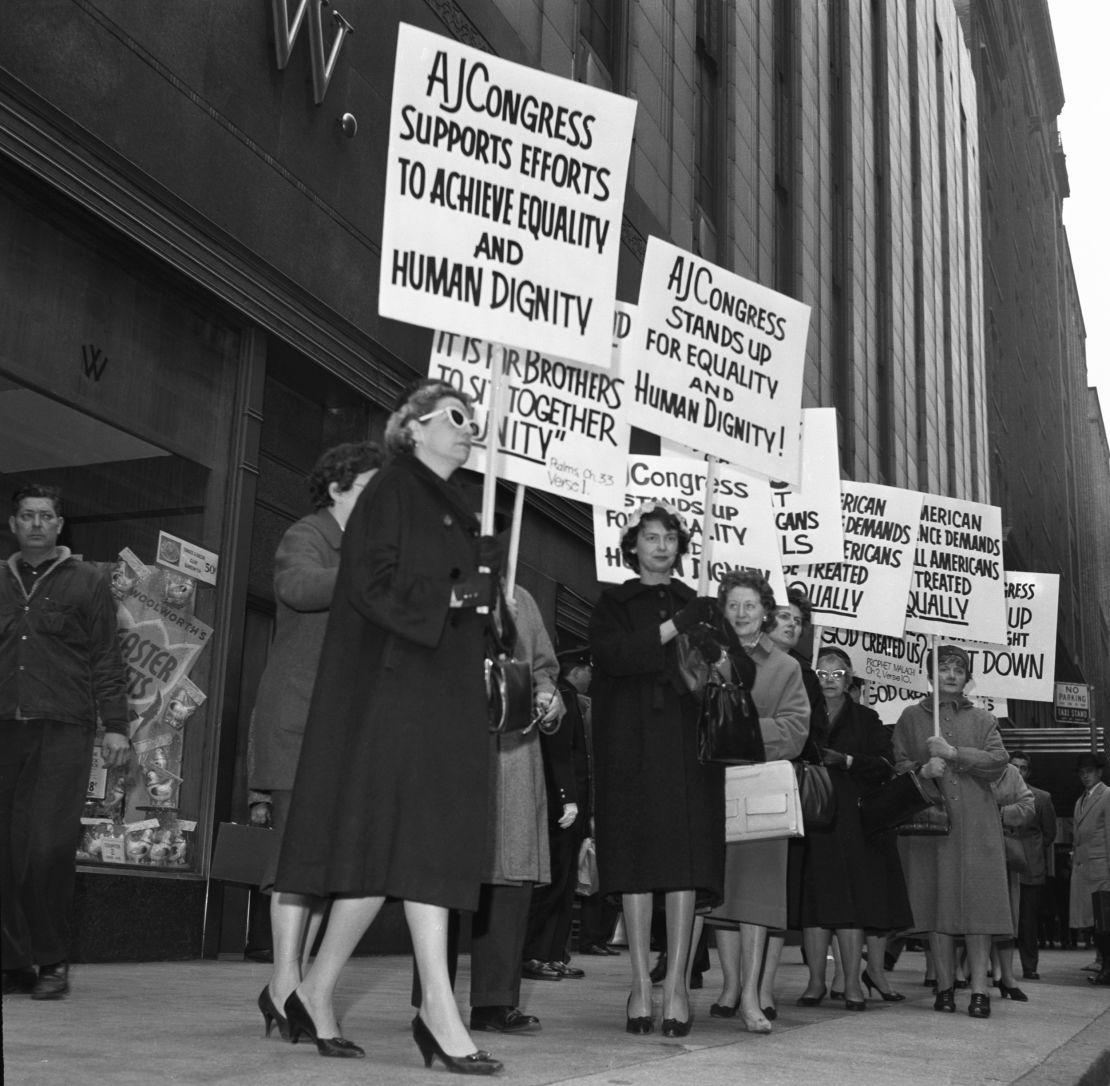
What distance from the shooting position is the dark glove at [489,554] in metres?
4.84

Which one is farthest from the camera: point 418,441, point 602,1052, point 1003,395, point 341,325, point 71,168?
point 1003,395

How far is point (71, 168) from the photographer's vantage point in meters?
8.02

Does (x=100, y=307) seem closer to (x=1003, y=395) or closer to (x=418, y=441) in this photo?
(x=418, y=441)

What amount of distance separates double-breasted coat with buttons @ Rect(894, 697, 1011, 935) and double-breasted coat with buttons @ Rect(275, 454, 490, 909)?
4718mm

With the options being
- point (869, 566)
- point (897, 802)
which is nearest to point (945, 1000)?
point (897, 802)

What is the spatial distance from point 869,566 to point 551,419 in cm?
441

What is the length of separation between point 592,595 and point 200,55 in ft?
26.3

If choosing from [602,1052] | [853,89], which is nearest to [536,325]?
[602,1052]

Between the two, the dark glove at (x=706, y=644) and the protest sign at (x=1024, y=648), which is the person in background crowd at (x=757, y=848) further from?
the protest sign at (x=1024, y=648)

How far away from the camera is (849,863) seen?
8.66 meters

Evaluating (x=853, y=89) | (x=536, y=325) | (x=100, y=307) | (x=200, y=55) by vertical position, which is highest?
(x=853, y=89)

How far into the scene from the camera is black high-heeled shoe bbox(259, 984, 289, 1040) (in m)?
5.12

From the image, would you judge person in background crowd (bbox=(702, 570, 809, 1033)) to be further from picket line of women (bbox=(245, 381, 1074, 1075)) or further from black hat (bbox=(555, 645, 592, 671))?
black hat (bbox=(555, 645, 592, 671))

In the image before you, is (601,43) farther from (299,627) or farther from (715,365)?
(299,627)
